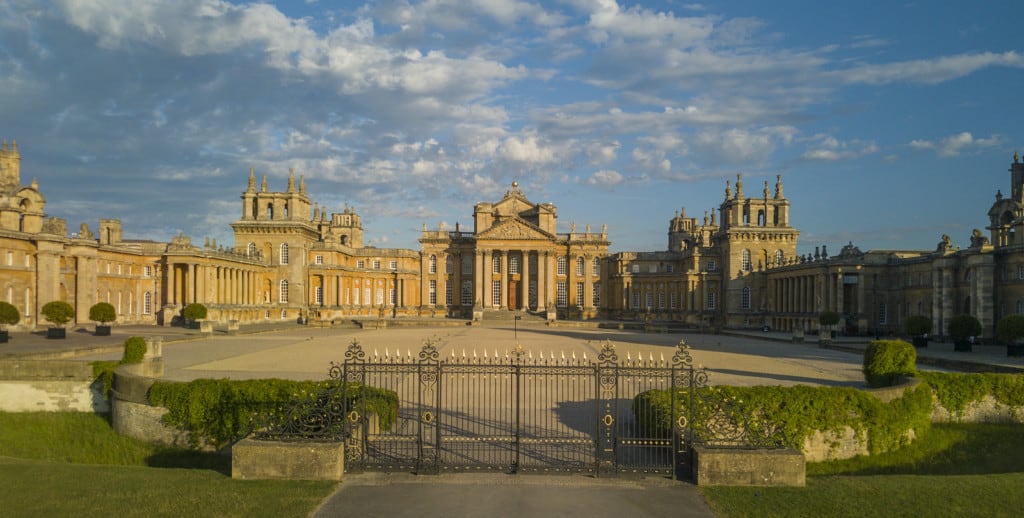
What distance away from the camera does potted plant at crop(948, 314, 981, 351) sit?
109 ft

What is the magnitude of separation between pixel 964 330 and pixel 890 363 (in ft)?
62.5

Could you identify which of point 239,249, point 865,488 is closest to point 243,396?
point 865,488

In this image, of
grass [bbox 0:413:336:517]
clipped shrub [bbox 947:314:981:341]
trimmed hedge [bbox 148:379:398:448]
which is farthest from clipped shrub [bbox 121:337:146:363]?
clipped shrub [bbox 947:314:981:341]

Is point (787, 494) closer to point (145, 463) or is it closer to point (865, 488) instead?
point (865, 488)

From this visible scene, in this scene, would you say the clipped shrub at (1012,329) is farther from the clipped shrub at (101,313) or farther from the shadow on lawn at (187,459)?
the clipped shrub at (101,313)

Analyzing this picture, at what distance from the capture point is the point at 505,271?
8125 centimetres

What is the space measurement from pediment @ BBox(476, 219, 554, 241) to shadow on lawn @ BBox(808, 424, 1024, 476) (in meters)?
64.5

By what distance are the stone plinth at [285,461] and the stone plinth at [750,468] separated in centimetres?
632

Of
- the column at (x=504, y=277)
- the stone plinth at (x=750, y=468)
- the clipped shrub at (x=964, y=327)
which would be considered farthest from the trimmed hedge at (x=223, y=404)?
the column at (x=504, y=277)

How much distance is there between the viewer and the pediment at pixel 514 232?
80625 millimetres

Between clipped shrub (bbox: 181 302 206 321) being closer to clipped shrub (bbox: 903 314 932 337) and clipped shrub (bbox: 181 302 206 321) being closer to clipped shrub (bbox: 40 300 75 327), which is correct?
clipped shrub (bbox: 40 300 75 327)

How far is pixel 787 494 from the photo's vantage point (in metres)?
10.6

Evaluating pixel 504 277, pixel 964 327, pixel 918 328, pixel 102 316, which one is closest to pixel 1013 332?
pixel 964 327

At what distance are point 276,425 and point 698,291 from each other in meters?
67.1
